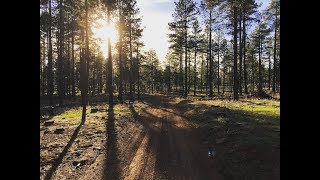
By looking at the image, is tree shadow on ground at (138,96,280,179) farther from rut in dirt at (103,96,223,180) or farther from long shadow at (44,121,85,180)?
long shadow at (44,121,85,180)

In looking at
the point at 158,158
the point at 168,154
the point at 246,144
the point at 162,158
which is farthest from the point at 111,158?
the point at 246,144

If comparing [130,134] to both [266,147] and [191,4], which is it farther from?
[191,4]

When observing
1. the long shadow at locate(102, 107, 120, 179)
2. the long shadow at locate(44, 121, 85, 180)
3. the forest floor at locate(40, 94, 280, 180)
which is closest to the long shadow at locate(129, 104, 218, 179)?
the forest floor at locate(40, 94, 280, 180)

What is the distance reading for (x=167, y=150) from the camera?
1099 centimetres

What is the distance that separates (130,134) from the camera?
46.6 feet

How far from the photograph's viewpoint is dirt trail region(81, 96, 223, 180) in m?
8.34

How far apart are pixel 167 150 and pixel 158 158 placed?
1164 millimetres

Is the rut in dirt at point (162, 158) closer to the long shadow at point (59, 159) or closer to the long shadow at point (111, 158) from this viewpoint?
the long shadow at point (111, 158)

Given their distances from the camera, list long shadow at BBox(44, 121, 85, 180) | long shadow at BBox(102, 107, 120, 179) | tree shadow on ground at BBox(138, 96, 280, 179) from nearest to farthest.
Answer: tree shadow on ground at BBox(138, 96, 280, 179), long shadow at BBox(102, 107, 120, 179), long shadow at BBox(44, 121, 85, 180)

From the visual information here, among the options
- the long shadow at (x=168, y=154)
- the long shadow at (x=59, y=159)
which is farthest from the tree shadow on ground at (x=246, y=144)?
the long shadow at (x=59, y=159)

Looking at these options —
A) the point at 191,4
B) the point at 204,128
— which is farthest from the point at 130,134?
the point at 191,4

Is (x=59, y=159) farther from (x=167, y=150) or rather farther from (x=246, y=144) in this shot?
(x=246, y=144)

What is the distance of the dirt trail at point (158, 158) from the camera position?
8344 mm

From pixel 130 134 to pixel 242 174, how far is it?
723 centimetres
